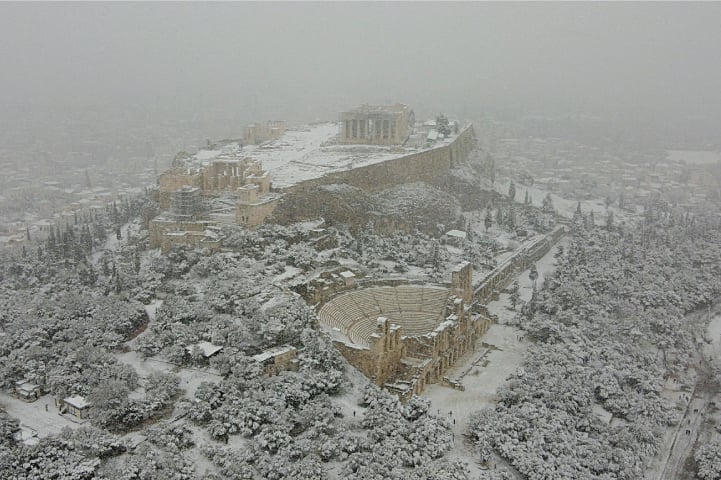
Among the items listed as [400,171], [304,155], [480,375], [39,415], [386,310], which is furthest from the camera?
[304,155]

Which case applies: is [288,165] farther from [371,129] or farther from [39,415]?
[39,415]

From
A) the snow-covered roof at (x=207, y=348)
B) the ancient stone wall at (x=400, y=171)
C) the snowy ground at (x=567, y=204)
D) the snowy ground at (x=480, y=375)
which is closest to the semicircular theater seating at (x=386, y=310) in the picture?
the snowy ground at (x=480, y=375)

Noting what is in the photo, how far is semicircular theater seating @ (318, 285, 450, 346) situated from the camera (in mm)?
38594

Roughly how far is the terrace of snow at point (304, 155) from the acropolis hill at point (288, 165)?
0.08m

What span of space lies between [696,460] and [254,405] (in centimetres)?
1974

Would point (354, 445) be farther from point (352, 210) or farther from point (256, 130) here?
point (256, 130)

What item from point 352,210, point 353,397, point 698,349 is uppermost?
point 352,210

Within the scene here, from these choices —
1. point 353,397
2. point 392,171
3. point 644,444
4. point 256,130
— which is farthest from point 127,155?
point 644,444

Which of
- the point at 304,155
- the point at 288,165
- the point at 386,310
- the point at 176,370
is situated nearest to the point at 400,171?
the point at 304,155

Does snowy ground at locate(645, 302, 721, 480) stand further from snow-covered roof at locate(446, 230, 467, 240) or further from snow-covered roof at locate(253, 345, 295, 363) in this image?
snow-covered roof at locate(446, 230, 467, 240)

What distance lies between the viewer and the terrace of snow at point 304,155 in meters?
52.5

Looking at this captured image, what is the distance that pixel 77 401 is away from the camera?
29.8 meters

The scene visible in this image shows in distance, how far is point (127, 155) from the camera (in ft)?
334

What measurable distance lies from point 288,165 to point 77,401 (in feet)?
95.8
